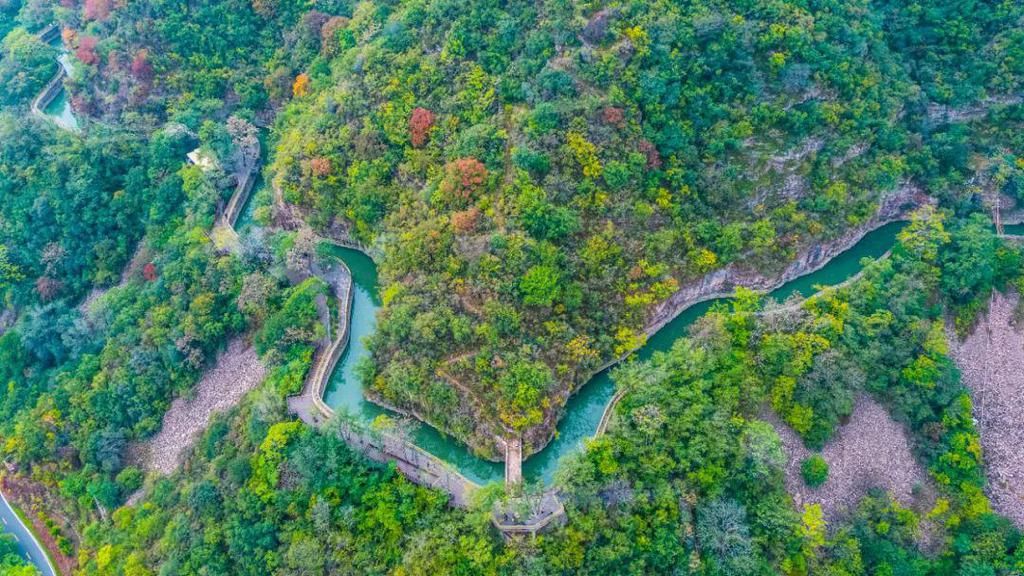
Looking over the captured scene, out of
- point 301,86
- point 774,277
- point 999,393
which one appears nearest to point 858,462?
point 999,393

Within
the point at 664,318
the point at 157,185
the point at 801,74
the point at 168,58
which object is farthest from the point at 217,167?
the point at 801,74

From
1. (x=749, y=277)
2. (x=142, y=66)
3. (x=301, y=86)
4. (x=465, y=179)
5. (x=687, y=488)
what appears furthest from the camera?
(x=142, y=66)

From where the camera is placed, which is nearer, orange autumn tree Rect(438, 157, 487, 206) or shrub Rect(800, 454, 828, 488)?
shrub Rect(800, 454, 828, 488)

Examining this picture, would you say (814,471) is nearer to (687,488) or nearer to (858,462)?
(858,462)

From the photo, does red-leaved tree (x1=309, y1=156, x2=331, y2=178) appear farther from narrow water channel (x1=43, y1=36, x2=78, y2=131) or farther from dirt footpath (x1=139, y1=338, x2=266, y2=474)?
narrow water channel (x1=43, y1=36, x2=78, y2=131)

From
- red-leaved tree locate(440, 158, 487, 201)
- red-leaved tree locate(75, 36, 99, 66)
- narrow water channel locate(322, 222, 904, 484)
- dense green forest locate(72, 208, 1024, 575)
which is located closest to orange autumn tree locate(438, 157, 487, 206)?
red-leaved tree locate(440, 158, 487, 201)

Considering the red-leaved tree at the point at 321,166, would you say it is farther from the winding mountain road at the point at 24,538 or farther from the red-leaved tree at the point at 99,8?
the winding mountain road at the point at 24,538
